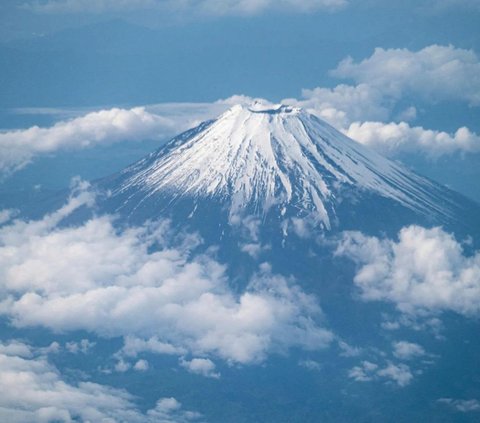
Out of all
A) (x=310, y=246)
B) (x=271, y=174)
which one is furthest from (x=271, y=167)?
(x=310, y=246)

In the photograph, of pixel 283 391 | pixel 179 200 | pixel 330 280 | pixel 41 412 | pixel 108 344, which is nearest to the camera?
Result: pixel 41 412

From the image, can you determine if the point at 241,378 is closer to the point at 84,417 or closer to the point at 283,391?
the point at 283,391

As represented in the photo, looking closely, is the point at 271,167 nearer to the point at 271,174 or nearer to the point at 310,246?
the point at 271,174

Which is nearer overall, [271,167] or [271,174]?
[271,174]

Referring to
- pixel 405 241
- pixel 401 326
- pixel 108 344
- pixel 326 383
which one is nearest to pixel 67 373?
pixel 108 344

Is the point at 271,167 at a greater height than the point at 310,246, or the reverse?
the point at 271,167
